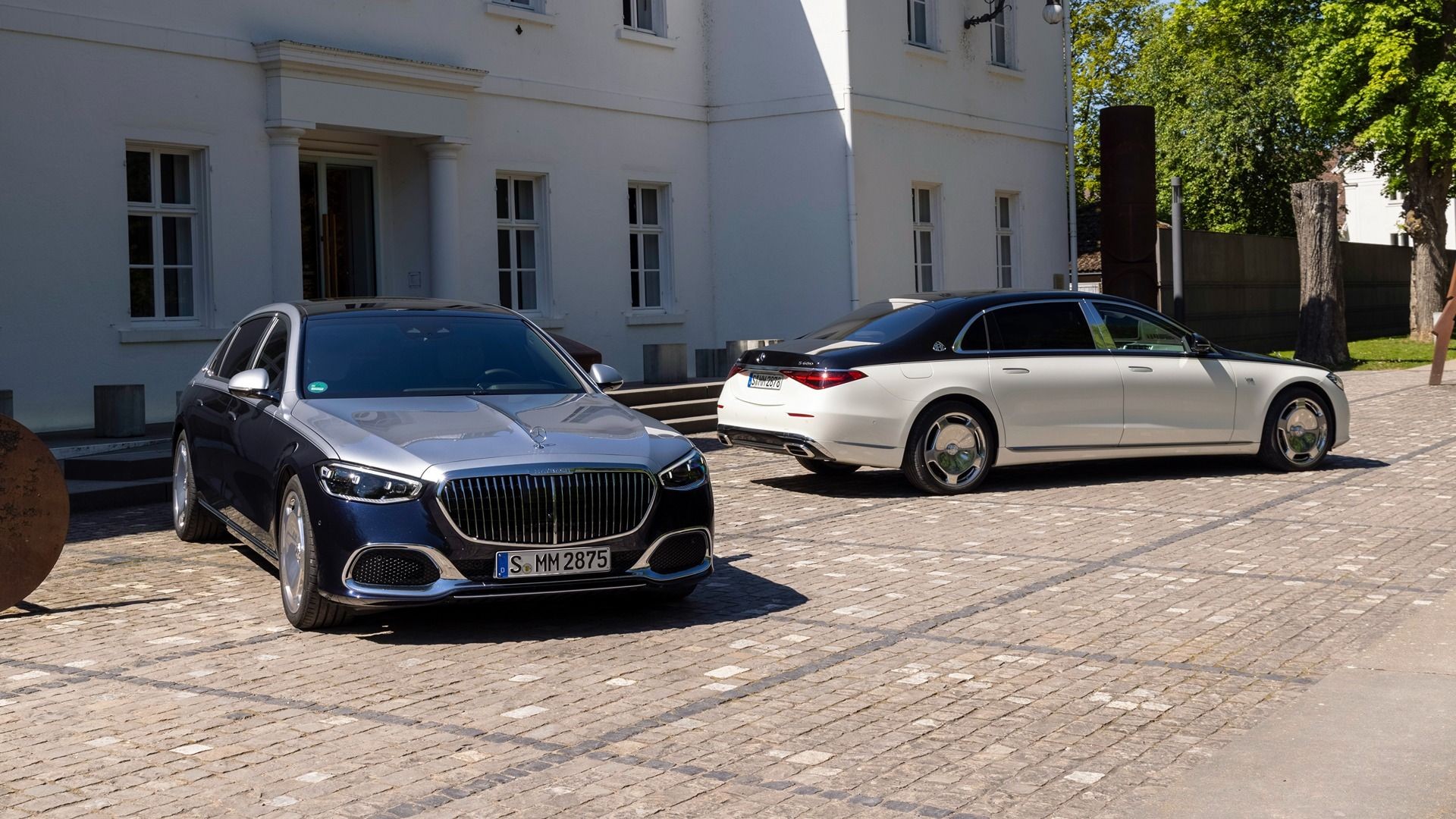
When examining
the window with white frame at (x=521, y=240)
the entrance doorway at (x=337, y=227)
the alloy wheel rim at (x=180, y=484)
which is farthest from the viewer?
the window with white frame at (x=521, y=240)

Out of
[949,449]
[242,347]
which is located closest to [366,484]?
[242,347]

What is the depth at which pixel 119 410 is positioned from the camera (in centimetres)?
1393

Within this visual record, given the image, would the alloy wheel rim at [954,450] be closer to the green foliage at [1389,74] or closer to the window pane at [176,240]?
the window pane at [176,240]

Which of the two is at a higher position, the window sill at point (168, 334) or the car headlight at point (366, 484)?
the window sill at point (168, 334)

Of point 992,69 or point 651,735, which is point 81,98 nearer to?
point 651,735

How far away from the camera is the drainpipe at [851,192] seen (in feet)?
71.5

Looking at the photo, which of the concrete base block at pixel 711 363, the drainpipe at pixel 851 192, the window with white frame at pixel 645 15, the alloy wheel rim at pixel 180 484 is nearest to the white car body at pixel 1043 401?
the alloy wheel rim at pixel 180 484

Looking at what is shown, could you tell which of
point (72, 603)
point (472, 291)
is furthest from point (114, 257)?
point (72, 603)

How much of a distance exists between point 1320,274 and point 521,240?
51.7 feet

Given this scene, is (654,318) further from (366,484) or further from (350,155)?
(366,484)

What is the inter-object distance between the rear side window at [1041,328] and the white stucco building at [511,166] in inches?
319

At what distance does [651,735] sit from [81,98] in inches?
470

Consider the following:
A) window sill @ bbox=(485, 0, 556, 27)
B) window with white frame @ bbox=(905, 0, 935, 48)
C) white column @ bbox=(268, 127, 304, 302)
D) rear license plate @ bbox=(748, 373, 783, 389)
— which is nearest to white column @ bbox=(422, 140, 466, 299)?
window sill @ bbox=(485, 0, 556, 27)

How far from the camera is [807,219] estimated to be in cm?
2228
